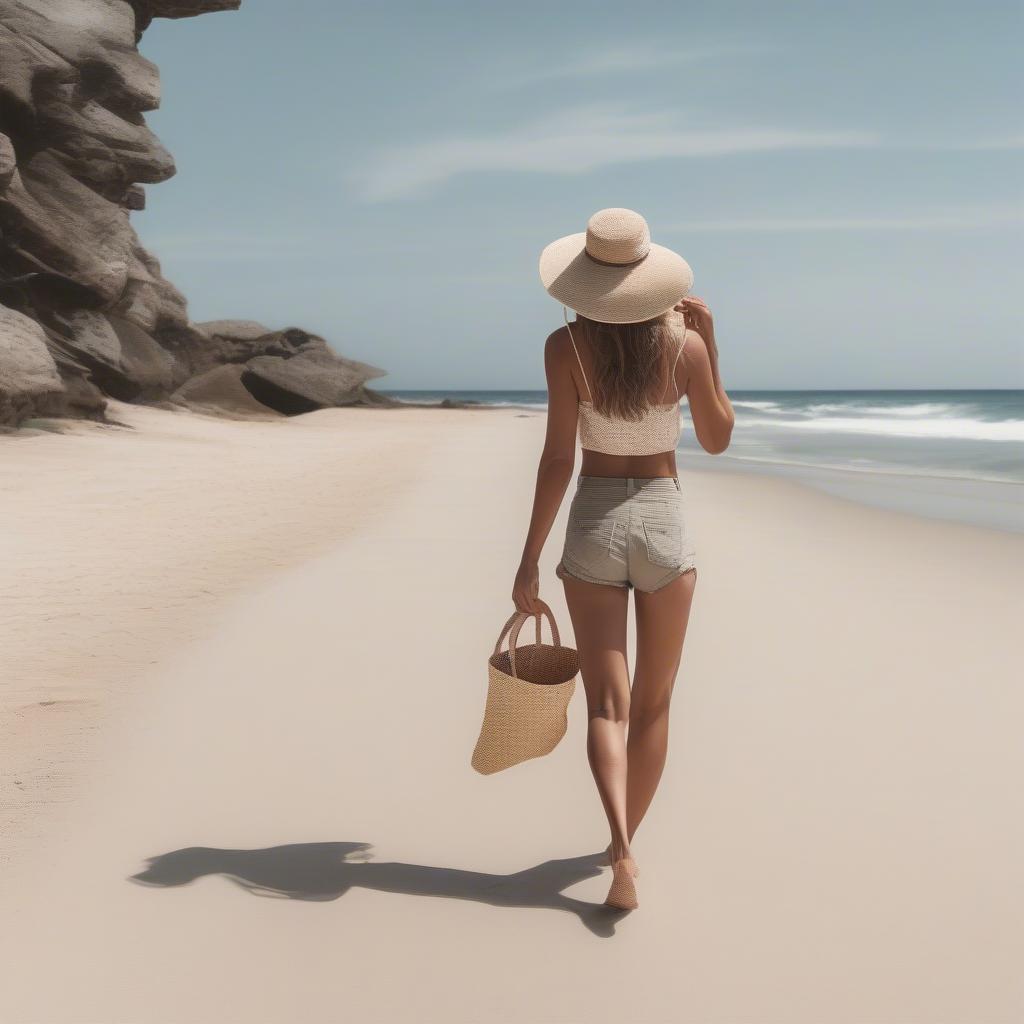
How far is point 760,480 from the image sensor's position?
1800 centimetres

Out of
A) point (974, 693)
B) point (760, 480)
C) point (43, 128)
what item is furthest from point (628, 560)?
point (43, 128)

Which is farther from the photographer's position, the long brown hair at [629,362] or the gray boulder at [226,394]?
the gray boulder at [226,394]

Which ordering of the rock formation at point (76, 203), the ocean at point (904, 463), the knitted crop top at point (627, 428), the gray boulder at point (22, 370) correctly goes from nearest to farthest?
1. the knitted crop top at point (627, 428)
2. the ocean at point (904, 463)
3. the gray boulder at point (22, 370)
4. the rock formation at point (76, 203)

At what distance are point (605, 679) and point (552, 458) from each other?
66 cm

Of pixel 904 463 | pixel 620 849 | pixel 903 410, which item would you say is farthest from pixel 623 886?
pixel 903 410

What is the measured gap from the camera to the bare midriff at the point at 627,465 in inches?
129

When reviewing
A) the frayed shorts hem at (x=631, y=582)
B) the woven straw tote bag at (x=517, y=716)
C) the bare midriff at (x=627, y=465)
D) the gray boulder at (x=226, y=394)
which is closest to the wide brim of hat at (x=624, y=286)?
the bare midriff at (x=627, y=465)

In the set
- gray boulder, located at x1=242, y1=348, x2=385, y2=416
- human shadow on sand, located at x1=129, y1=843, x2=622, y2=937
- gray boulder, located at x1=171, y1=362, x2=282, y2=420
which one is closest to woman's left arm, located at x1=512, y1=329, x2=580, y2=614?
human shadow on sand, located at x1=129, y1=843, x2=622, y2=937

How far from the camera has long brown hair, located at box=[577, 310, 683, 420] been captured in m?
3.19

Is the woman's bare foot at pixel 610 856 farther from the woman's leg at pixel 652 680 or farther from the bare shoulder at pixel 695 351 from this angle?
the bare shoulder at pixel 695 351

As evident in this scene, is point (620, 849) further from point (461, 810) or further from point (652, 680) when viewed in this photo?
point (461, 810)

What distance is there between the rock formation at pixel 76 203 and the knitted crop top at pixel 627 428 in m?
17.0

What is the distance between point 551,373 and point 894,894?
6.14ft

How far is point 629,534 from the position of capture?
3219 millimetres
